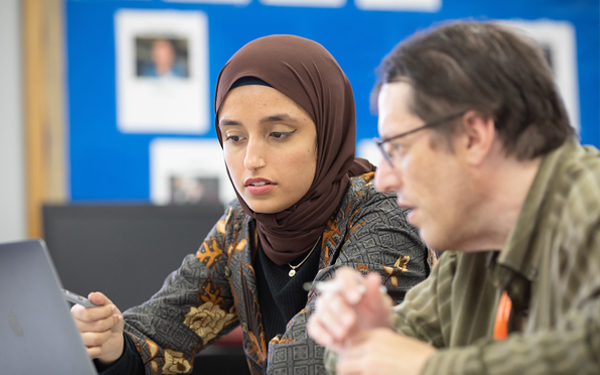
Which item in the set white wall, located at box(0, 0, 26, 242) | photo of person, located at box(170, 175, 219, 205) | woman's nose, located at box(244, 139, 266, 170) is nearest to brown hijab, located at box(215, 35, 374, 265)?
woman's nose, located at box(244, 139, 266, 170)

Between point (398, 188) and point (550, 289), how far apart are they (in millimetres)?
235

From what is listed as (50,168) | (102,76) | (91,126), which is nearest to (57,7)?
(102,76)

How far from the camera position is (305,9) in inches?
102

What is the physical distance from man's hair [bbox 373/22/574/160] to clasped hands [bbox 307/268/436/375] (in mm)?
223

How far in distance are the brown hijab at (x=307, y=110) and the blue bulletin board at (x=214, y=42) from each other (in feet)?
3.73

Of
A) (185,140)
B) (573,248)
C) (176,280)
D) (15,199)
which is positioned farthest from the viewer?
(185,140)

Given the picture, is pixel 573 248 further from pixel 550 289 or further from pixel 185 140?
pixel 185 140

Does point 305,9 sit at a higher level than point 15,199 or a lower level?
higher

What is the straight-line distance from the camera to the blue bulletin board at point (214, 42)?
8.02 ft

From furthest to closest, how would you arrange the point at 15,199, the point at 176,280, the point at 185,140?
the point at 185,140, the point at 15,199, the point at 176,280

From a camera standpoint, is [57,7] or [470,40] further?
[57,7]

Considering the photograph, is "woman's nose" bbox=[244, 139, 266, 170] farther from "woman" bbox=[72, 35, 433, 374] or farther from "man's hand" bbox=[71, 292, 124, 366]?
"man's hand" bbox=[71, 292, 124, 366]

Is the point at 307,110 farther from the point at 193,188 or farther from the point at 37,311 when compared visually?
the point at 193,188

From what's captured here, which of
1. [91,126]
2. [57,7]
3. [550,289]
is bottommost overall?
[550,289]
